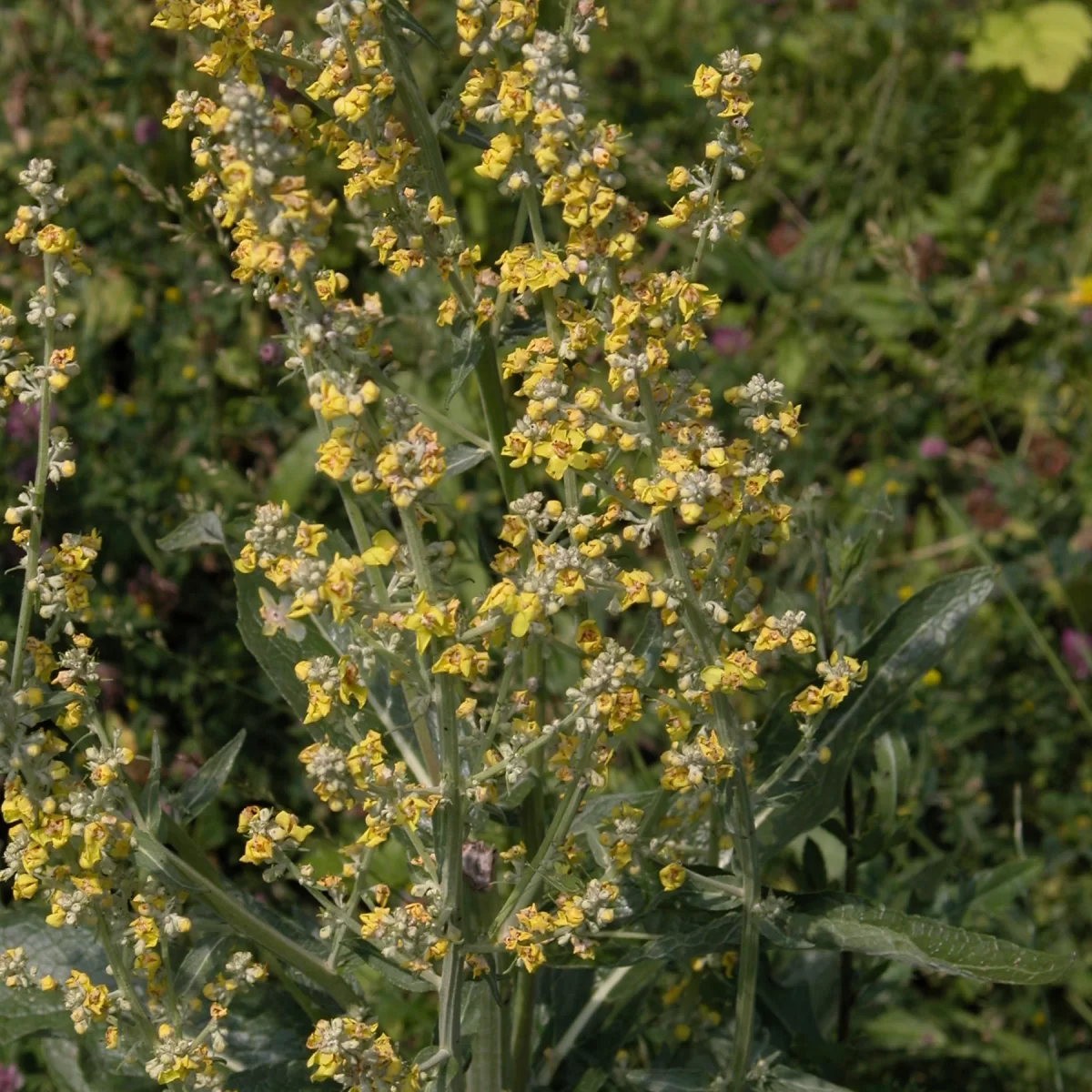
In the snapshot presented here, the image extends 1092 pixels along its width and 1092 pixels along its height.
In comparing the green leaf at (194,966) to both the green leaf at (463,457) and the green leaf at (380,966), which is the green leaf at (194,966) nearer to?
the green leaf at (380,966)

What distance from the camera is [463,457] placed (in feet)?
7.25

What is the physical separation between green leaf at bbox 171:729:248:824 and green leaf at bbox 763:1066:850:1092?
1.00m

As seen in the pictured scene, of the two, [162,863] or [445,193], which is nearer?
[162,863]

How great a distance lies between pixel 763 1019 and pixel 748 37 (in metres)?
4.42

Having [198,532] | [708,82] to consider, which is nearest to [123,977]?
[198,532]

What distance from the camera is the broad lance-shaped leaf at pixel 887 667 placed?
2451 millimetres

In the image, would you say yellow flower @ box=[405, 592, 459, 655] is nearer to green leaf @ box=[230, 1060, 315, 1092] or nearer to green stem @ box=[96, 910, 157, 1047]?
green stem @ box=[96, 910, 157, 1047]

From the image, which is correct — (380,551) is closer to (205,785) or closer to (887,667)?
(205,785)

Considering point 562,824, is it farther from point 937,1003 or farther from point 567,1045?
point 937,1003

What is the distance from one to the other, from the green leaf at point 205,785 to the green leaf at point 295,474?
2.16 metres

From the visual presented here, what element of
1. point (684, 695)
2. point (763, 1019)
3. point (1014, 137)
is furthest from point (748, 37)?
point (684, 695)

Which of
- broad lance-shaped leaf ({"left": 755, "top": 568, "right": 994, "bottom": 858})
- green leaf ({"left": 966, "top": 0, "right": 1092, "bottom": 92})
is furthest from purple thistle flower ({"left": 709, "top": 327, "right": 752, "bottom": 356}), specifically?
broad lance-shaped leaf ({"left": 755, "top": 568, "right": 994, "bottom": 858})

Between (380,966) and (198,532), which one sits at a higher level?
(198,532)

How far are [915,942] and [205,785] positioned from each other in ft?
3.68
